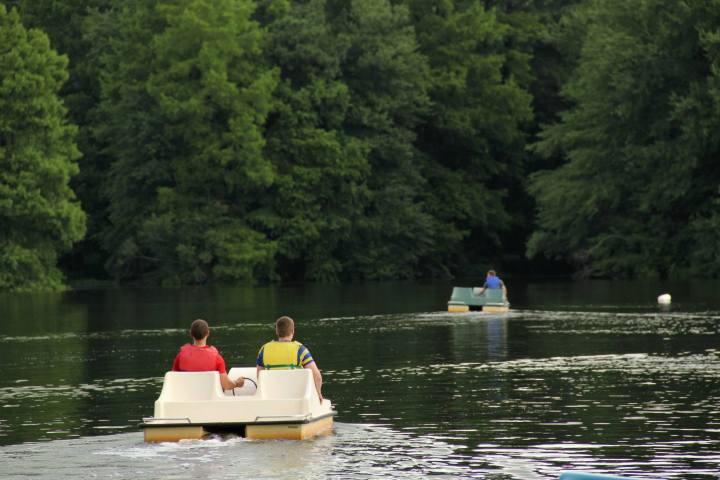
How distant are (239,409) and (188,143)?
257ft

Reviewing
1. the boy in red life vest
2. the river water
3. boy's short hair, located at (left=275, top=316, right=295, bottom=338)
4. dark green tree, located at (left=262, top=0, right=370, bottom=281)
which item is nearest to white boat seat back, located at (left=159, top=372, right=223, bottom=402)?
the boy in red life vest

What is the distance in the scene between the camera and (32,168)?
301 feet

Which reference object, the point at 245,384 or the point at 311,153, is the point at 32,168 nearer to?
the point at 311,153

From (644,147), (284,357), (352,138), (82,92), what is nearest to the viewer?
(284,357)

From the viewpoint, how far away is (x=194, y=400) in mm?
23688

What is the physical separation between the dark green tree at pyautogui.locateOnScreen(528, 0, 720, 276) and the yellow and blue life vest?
200 ft

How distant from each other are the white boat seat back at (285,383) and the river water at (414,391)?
88 cm

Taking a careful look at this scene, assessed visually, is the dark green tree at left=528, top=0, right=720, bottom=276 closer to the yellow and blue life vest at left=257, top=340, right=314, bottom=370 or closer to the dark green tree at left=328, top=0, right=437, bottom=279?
the dark green tree at left=328, top=0, right=437, bottom=279

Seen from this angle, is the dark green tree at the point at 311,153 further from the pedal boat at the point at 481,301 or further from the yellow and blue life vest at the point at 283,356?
the yellow and blue life vest at the point at 283,356

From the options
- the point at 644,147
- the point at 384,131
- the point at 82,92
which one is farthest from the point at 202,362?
the point at 82,92

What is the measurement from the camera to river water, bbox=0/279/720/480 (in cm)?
2169

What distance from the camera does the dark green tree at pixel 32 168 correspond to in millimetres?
90812

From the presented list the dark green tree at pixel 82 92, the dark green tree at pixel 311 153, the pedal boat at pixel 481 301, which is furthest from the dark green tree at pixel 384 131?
the pedal boat at pixel 481 301

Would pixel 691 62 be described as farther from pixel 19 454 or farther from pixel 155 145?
pixel 19 454
